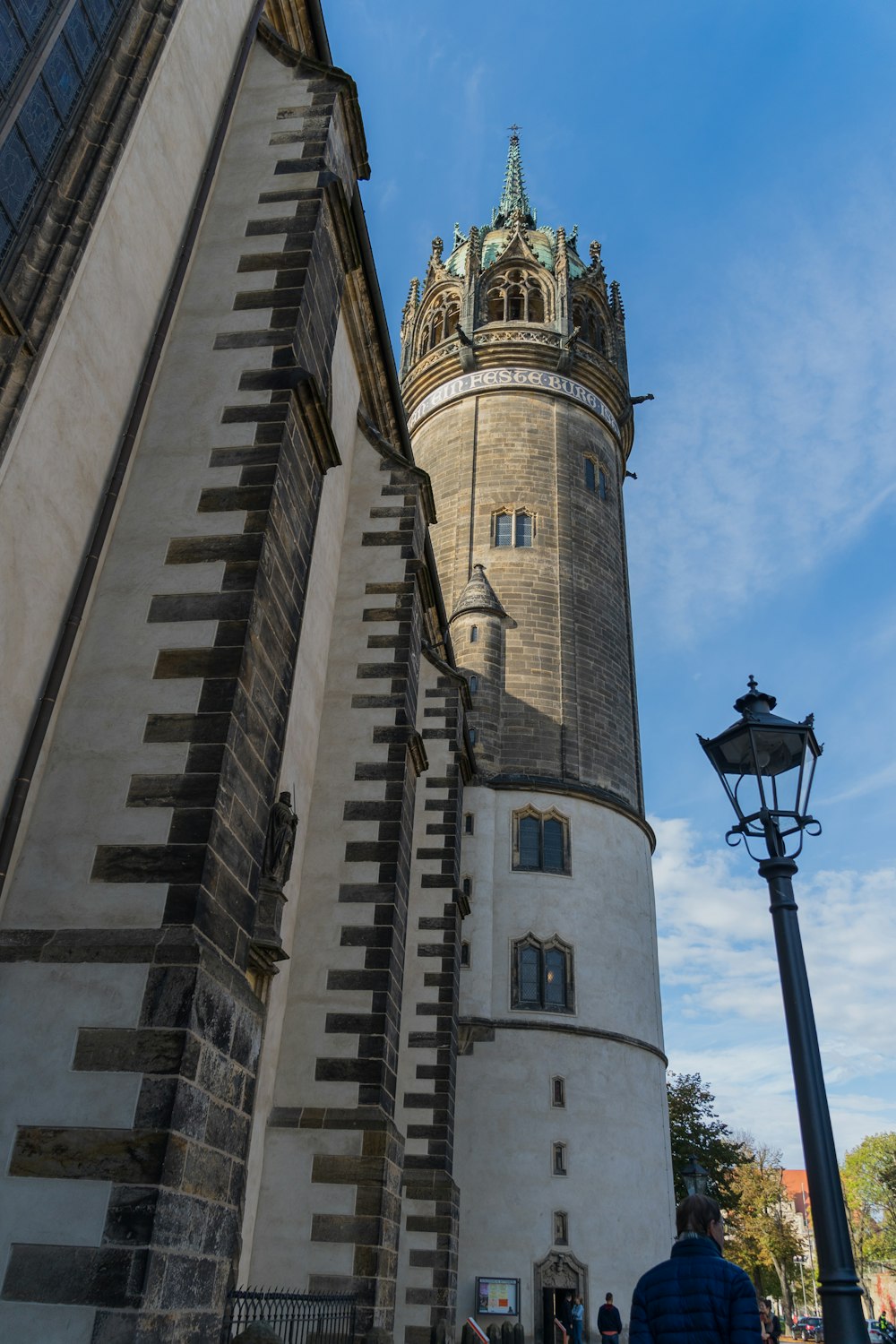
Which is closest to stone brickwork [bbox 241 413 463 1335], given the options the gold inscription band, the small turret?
the small turret

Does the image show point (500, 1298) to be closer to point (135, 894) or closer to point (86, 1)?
point (135, 894)

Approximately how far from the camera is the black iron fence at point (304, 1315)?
784cm

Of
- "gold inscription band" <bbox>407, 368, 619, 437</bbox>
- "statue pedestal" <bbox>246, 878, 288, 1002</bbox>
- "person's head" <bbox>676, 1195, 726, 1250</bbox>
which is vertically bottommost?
"person's head" <bbox>676, 1195, 726, 1250</bbox>

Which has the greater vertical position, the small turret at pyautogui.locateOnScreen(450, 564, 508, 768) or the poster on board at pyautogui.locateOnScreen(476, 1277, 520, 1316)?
the small turret at pyautogui.locateOnScreen(450, 564, 508, 768)

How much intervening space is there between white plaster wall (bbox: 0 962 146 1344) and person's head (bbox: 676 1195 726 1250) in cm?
257

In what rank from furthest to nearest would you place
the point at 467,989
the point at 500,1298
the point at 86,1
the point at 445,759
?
the point at 467,989, the point at 500,1298, the point at 445,759, the point at 86,1

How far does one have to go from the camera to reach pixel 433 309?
34.4 m

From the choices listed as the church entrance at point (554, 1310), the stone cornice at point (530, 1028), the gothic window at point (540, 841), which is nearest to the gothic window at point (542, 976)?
the stone cornice at point (530, 1028)

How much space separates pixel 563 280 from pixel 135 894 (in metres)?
30.5

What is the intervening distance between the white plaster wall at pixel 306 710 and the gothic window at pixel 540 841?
469 inches

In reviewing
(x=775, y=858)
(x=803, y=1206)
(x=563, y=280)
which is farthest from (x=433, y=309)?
(x=803, y=1206)

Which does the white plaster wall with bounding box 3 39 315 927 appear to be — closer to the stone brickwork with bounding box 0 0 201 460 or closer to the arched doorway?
the stone brickwork with bounding box 0 0 201 460

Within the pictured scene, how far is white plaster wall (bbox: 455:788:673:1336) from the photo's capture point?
2016 cm

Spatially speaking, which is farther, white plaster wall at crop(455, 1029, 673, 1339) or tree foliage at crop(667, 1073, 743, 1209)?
tree foliage at crop(667, 1073, 743, 1209)
